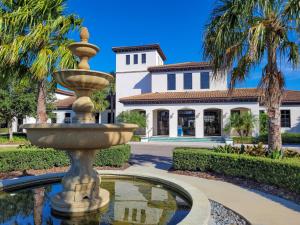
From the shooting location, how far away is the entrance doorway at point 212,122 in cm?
2906

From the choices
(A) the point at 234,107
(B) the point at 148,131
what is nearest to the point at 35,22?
(B) the point at 148,131

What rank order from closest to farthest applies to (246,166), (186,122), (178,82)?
(246,166) < (178,82) < (186,122)

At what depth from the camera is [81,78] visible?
195 inches

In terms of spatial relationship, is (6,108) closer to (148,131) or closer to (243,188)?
(148,131)

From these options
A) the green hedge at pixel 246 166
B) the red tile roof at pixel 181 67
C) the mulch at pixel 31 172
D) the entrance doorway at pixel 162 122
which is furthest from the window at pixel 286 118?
the mulch at pixel 31 172

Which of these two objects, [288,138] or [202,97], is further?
[202,97]

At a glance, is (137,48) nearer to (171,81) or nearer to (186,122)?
(171,81)

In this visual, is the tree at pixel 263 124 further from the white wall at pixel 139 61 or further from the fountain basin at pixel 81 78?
the fountain basin at pixel 81 78

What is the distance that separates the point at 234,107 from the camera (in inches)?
992

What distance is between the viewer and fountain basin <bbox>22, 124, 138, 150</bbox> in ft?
13.4

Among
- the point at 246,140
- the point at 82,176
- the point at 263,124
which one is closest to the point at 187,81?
the point at 263,124

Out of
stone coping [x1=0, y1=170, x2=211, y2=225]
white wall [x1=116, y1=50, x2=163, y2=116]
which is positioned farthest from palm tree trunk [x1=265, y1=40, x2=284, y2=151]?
white wall [x1=116, y1=50, x2=163, y2=116]

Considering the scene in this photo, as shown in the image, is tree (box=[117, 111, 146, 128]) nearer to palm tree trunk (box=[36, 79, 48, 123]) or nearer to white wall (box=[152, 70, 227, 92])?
white wall (box=[152, 70, 227, 92])

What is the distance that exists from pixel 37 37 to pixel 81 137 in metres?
7.21
